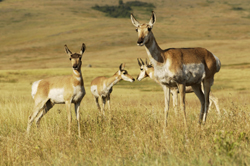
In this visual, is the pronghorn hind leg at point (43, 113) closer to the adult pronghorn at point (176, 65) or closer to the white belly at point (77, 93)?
the white belly at point (77, 93)

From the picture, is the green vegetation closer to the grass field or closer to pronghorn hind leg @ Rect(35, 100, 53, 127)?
the grass field

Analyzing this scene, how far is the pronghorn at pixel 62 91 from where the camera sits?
9.96 m

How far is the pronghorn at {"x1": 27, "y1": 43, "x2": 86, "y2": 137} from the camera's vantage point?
9.96 meters

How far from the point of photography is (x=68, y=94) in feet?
32.9

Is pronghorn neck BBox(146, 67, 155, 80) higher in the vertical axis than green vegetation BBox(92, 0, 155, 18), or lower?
higher

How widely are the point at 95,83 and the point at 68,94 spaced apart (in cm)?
720

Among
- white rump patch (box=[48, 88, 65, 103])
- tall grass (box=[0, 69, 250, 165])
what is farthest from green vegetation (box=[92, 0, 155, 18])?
tall grass (box=[0, 69, 250, 165])

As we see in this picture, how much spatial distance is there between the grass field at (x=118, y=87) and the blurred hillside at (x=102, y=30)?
32 centimetres

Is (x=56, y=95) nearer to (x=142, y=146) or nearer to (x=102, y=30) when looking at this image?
(x=142, y=146)

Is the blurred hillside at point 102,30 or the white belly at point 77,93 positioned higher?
the white belly at point 77,93

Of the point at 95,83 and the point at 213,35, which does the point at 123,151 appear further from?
the point at 213,35

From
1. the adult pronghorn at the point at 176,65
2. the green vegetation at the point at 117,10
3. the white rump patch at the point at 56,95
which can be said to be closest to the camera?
the adult pronghorn at the point at 176,65

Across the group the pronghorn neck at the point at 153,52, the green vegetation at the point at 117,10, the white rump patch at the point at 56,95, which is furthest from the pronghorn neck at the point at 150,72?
the green vegetation at the point at 117,10

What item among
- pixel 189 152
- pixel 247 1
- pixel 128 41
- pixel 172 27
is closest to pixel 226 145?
pixel 189 152
